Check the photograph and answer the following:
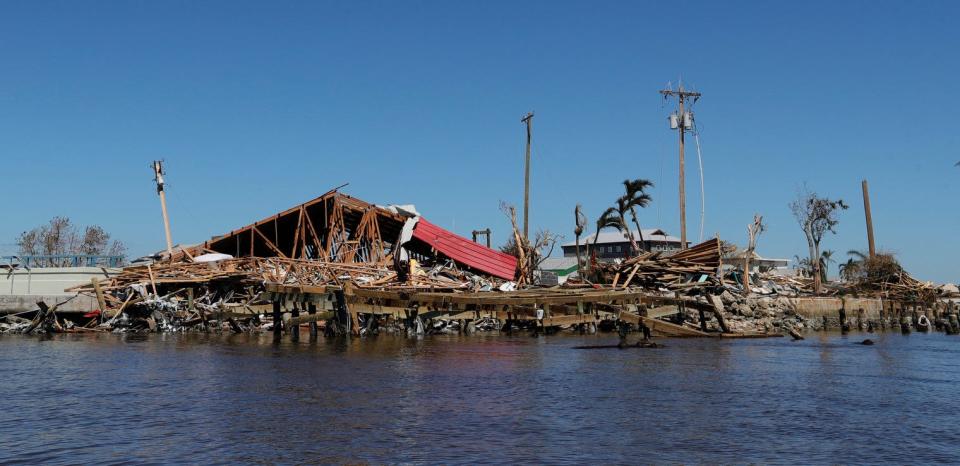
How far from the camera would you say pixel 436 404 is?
15.2 metres

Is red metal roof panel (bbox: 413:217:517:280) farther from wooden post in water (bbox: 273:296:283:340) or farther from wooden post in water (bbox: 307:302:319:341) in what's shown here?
wooden post in water (bbox: 273:296:283:340)

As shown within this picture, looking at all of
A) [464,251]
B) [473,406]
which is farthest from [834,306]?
[473,406]

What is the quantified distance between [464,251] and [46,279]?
2075 cm

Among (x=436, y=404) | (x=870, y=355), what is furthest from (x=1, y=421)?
(x=870, y=355)

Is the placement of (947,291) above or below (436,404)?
above

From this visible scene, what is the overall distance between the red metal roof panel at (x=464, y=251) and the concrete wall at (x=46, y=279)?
14911 millimetres

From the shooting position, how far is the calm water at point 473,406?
11.4 metres

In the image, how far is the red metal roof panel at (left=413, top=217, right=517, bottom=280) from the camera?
40.7 meters

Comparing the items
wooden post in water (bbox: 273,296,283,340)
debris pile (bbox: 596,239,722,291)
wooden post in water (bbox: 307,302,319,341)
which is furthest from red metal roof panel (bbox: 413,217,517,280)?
wooden post in water (bbox: 273,296,283,340)

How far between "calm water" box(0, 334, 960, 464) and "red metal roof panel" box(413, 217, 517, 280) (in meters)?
14.9

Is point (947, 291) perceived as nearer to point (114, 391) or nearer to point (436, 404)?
point (436, 404)

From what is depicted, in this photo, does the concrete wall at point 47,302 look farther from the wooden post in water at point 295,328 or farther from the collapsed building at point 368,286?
the wooden post in water at point 295,328

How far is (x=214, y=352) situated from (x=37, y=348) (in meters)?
6.59

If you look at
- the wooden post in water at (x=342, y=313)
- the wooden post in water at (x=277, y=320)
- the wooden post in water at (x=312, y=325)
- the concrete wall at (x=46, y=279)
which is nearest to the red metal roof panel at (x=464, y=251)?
the wooden post in water at (x=312, y=325)
